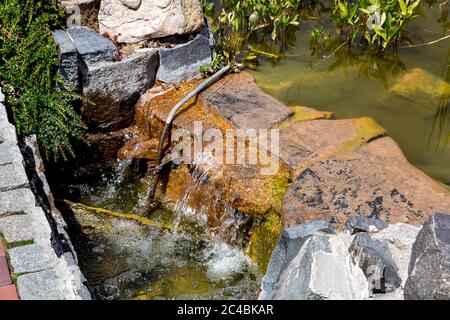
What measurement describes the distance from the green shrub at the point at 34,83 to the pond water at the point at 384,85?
1939mm

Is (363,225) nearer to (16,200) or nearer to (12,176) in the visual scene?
(16,200)

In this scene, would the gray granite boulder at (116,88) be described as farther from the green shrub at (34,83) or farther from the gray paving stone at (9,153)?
the gray paving stone at (9,153)

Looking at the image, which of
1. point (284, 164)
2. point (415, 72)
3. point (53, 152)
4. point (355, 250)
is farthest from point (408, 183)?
Result: point (53, 152)

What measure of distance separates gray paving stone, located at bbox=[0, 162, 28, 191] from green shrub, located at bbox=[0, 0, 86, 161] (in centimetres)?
90

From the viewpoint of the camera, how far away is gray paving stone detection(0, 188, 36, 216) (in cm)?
429

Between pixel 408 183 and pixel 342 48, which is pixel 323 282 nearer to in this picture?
pixel 408 183

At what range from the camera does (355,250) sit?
3.70m

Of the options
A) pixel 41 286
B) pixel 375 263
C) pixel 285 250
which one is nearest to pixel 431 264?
pixel 375 263

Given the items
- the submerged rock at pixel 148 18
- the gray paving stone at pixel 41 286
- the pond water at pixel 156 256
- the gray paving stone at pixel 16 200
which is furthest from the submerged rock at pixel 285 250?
the submerged rock at pixel 148 18

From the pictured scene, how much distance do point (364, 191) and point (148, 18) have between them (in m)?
2.65

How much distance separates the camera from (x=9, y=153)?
15.7ft

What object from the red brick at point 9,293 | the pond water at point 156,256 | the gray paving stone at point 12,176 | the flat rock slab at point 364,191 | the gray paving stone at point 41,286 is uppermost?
the gray paving stone at point 12,176

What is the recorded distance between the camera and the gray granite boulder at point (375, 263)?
3.55m

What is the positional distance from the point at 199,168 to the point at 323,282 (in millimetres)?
2261
